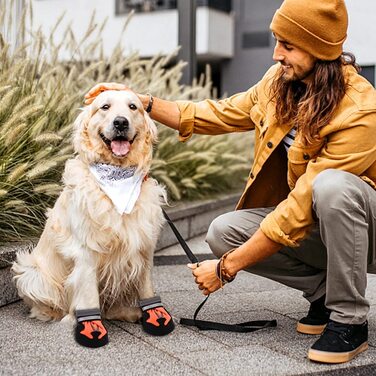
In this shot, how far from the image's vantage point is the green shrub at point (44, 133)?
Answer: 140 inches

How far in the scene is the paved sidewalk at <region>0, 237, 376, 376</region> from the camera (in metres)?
2.41

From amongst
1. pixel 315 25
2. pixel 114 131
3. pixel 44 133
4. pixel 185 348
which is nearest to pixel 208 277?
pixel 185 348

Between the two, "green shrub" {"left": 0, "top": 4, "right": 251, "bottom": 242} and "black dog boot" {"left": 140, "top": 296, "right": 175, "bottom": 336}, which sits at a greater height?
"green shrub" {"left": 0, "top": 4, "right": 251, "bottom": 242}

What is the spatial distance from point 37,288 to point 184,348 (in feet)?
2.54

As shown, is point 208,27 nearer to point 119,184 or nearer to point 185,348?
point 119,184

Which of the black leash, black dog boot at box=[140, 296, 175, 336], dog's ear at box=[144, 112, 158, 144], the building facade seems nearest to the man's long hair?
dog's ear at box=[144, 112, 158, 144]

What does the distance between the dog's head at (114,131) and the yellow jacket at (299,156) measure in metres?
0.53

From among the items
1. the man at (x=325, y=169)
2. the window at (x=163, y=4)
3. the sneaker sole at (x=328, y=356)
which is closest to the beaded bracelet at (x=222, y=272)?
the man at (x=325, y=169)

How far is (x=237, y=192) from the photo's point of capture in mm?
6512

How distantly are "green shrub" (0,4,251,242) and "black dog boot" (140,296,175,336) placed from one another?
3.01 ft

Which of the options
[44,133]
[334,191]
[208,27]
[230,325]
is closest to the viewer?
[334,191]

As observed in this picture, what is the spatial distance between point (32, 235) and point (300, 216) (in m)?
1.71

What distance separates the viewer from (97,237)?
278 cm

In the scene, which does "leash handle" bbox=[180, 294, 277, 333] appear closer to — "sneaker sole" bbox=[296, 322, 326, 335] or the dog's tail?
"sneaker sole" bbox=[296, 322, 326, 335]
